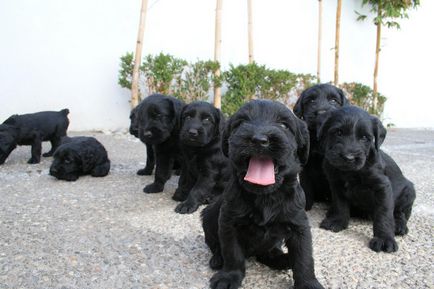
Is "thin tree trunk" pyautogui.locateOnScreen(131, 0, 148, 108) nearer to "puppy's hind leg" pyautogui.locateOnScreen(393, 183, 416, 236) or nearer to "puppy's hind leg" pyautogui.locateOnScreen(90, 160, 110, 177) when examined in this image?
"puppy's hind leg" pyautogui.locateOnScreen(90, 160, 110, 177)

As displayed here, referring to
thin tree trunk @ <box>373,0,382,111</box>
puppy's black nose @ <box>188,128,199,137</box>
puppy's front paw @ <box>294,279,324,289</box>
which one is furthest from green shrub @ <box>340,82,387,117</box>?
puppy's front paw @ <box>294,279,324,289</box>

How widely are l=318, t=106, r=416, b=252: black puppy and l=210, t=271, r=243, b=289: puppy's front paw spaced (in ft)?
4.22

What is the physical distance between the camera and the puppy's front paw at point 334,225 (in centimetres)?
364

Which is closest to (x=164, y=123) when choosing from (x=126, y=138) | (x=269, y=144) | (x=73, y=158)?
(x=73, y=158)

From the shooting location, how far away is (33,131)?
250 inches

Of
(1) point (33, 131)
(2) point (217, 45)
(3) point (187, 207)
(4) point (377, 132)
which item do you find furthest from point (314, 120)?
(2) point (217, 45)

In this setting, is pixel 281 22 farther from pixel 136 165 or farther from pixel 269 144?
pixel 269 144

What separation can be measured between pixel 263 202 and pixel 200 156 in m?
1.97

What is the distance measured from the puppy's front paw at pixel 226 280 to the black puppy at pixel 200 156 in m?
1.59

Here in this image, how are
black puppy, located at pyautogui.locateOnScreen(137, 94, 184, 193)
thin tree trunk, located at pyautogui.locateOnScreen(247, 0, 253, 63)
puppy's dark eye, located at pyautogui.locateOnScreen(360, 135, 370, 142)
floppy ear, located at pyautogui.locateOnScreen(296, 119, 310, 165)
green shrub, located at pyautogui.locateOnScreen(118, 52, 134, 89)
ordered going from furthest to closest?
thin tree trunk, located at pyautogui.locateOnScreen(247, 0, 253, 63), green shrub, located at pyautogui.locateOnScreen(118, 52, 134, 89), black puppy, located at pyautogui.locateOnScreen(137, 94, 184, 193), puppy's dark eye, located at pyautogui.locateOnScreen(360, 135, 370, 142), floppy ear, located at pyautogui.locateOnScreen(296, 119, 310, 165)

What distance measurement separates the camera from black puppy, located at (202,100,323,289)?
2303 mm

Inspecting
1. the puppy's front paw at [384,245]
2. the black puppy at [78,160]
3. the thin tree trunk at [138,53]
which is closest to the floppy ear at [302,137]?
the puppy's front paw at [384,245]

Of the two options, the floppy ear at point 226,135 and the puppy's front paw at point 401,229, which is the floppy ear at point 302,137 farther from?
the puppy's front paw at point 401,229

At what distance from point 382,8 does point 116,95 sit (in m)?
9.48
